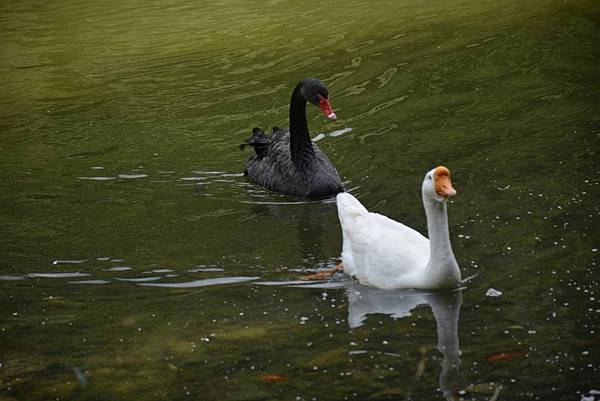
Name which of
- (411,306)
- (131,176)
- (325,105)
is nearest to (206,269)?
(411,306)

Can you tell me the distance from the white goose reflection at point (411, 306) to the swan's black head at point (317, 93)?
9.83 feet

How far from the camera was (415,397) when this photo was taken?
5383mm

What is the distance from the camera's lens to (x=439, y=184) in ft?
21.7

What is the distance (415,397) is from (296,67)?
902cm

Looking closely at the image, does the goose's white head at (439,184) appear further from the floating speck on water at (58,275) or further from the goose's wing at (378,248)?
the floating speck on water at (58,275)

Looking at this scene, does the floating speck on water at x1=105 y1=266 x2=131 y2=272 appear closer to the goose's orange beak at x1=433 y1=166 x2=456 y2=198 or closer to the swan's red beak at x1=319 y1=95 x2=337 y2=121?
the goose's orange beak at x1=433 y1=166 x2=456 y2=198

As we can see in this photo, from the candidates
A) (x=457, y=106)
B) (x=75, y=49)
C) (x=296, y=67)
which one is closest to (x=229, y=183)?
(x=457, y=106)

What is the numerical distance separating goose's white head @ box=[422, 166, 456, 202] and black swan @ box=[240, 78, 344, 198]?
293cm

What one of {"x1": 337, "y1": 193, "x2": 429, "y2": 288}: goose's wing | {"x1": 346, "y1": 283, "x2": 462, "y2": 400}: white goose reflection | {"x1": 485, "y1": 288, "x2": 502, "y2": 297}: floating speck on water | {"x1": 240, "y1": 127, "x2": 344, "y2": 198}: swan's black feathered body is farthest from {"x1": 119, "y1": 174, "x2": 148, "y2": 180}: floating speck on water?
{"x1": 485, "y1": 288, "x2": 502, "y2": 297}: floating speck on water

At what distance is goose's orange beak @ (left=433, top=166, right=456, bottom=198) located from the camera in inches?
258

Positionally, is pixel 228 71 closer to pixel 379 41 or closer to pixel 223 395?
pixel 379 41

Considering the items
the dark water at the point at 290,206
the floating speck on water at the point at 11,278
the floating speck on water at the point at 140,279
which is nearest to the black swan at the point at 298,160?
the dark water at the point at 290,206

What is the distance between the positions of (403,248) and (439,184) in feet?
2.09

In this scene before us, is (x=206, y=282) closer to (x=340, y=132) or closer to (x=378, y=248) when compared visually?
(x=378, y=248)
